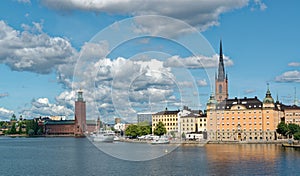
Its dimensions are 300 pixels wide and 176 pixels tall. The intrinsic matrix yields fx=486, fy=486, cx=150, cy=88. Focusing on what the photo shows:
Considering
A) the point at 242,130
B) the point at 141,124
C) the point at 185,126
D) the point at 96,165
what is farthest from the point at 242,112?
the point at 96,165

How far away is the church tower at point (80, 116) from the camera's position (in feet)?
559

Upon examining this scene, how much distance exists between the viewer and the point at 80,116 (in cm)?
17900

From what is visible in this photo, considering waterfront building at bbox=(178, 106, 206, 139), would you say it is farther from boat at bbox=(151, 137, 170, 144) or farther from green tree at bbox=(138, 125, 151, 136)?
boat at bbox=(151, 137, 170, 144)

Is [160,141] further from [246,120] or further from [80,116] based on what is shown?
[80,116]

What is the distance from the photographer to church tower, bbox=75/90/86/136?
170500 millimetres

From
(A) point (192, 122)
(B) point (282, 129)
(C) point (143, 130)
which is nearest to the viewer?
(B) point (282, 129)

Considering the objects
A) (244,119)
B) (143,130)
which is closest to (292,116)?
(244,119)

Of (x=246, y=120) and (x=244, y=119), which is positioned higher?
(x=244, y=119)

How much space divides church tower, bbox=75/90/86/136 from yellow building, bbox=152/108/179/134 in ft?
163

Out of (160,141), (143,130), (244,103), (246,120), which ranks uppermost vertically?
(244,103)

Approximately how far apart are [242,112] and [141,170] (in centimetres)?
6441

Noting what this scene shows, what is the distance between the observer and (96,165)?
46312mm

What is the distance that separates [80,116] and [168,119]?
6215cm

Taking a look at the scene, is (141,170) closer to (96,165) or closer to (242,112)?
(96,165)
